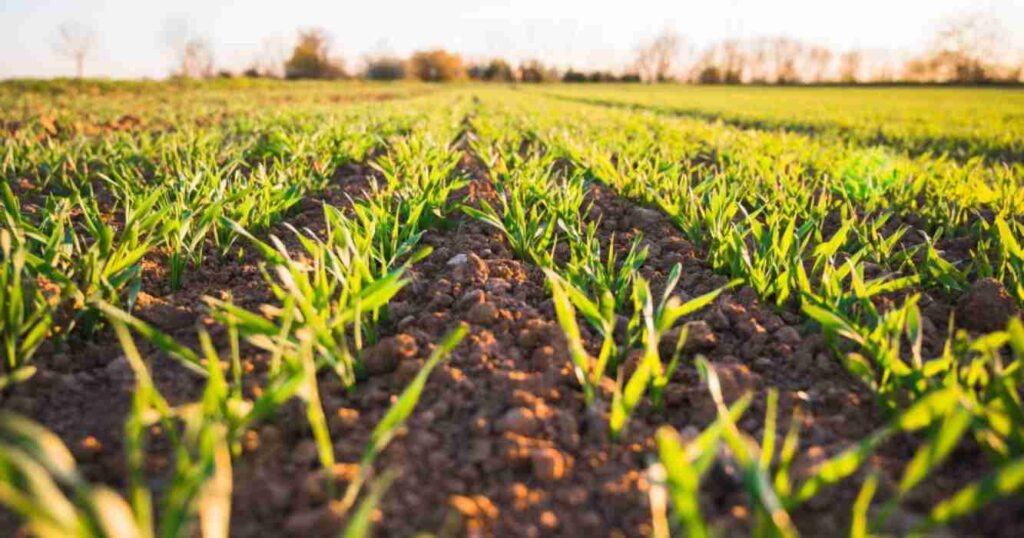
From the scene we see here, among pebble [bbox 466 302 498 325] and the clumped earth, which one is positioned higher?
pebble [bbox 466 302 498 325]

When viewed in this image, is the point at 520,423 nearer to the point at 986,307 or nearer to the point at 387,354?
the point at 387,354

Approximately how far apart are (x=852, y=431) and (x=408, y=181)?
80.8 inches

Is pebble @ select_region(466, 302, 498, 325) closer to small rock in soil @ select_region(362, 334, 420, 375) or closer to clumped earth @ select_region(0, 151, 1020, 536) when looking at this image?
clumped earth @ select_region(0, 151, 1020, 536)

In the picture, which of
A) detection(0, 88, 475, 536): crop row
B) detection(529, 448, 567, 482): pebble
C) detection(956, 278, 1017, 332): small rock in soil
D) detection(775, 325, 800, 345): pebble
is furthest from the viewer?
detection(956, 278, 1017, 332): small rock in soil

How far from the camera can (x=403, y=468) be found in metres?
1.09

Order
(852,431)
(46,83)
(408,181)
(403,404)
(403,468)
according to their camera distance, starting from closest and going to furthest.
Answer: (403,404) < (403,468) < (852,431) < (408,181) < (46,83)

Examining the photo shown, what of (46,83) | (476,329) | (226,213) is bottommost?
(476,329)

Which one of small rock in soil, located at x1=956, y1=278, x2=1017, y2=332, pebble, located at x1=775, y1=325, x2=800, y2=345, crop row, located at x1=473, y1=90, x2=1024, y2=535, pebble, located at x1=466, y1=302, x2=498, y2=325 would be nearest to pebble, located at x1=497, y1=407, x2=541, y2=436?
crop row, located at x1=473, y1=90, x2=1024, y2=535

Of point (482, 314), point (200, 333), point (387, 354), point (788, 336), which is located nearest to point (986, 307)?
point (788, 336)

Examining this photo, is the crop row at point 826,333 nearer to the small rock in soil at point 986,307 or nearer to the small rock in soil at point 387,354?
the small rock in soil at point 986,307

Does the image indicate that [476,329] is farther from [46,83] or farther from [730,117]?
[46,83]

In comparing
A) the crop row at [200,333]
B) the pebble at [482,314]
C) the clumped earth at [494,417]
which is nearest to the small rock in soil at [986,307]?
the clumped earth at [494,417]

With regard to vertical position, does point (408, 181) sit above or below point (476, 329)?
above

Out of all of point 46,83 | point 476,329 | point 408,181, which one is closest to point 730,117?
point 408,181
